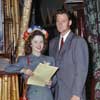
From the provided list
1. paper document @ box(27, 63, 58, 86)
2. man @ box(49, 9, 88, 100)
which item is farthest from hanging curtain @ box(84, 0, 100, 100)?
paper document @ box(27, 63, 58, 86)

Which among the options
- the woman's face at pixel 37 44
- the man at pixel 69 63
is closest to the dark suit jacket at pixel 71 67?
the man at pixel 69 63

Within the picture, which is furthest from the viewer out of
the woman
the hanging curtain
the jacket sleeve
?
the hanging curtain

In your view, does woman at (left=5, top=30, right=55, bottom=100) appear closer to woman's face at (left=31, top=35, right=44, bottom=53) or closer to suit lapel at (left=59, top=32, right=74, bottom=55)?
woman's face at (left=31, top=35, right=44, bottom=53)

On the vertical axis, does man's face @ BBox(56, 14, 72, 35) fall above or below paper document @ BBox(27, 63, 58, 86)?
above

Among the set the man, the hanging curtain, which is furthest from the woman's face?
the hanging curtain

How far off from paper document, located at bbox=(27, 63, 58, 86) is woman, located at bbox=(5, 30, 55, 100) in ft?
0.16

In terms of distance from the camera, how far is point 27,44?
3.14m

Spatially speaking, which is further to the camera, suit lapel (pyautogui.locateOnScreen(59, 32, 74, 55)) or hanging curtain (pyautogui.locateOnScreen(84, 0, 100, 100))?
hanging curtain (pyautogui.locateOnScreen(84, 0, 100, 100))

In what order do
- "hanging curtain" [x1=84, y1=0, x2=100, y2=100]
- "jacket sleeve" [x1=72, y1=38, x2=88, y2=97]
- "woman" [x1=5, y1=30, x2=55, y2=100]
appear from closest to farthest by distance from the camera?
"jacket sleeve" [x1=72, y1=38, x2=88, y2=97]
"woman" [x1=5, y1=30, x2=55, y2=100]
"hanging curtain" [x1=84, y1=0, x2=100, y2=100]

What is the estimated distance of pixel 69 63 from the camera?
3.01 metres

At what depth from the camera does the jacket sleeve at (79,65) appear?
2.95 metres

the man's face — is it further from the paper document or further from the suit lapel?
the paper document

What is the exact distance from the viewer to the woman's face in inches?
121

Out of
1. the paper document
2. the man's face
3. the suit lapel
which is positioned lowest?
the paper document
